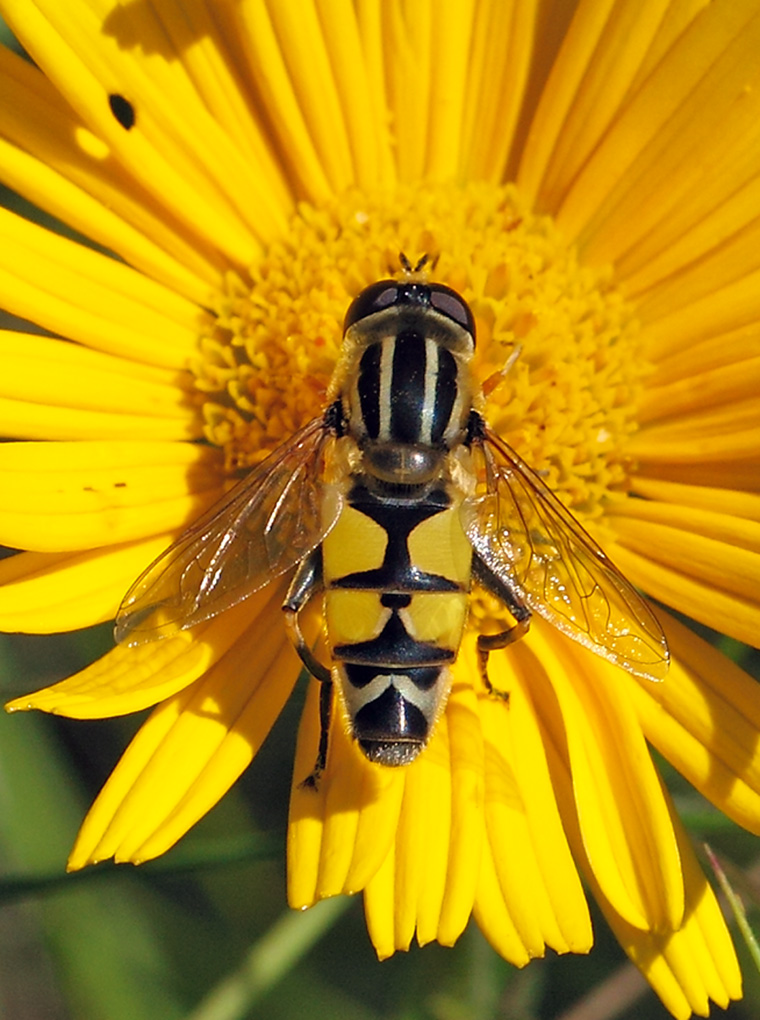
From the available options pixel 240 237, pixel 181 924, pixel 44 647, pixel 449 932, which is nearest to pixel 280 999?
pixel 181 924

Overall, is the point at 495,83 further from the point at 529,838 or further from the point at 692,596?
the point at 529,838

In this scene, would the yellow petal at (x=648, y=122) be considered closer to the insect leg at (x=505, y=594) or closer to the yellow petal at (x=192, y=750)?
the insect leg at (x=505, y=594)

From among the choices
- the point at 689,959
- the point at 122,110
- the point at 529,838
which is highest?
the point at 122,110

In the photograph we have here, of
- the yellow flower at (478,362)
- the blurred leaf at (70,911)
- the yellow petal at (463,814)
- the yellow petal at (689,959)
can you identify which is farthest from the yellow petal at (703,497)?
the blurred leaf at (70,911)

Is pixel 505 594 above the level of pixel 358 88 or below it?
below

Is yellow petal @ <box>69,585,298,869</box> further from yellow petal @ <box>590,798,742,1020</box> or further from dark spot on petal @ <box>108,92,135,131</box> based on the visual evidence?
dark spot on petal @ <box>108,92,135,131</box>

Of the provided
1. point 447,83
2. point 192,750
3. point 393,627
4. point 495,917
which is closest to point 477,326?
point 447,83

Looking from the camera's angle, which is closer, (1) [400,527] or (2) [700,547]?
(1) [400,527]
